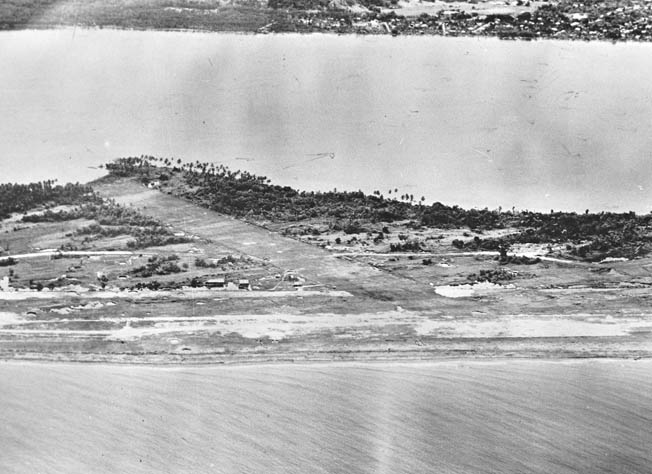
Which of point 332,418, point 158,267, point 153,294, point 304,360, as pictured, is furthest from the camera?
point 158,267

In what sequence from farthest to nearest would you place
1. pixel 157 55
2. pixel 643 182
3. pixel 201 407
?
pixel 157 55, pixel 643 182, pixel 201 407

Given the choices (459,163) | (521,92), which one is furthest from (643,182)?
(521,92)

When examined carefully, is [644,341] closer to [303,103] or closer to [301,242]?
[301,242]

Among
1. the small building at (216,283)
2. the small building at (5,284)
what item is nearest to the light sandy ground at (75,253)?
the small building at (5,284)

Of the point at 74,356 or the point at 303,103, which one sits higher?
the point at 303,103

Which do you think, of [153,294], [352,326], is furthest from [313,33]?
[352,326]

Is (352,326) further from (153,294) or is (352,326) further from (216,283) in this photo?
(153,294)
